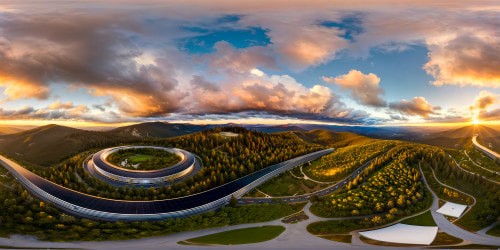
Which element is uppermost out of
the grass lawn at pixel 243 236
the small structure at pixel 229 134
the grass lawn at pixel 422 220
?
the small structure at pixel 229 134

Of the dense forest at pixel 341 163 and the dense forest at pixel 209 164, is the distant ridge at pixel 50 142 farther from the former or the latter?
the dense forest at pixel 341 163

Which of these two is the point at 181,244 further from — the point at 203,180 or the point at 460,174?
the point at 460,174

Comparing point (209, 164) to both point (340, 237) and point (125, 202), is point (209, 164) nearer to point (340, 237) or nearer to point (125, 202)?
point (125, 202)

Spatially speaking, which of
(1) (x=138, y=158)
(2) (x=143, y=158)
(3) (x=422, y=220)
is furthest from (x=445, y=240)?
(1) (x=138, y=158)

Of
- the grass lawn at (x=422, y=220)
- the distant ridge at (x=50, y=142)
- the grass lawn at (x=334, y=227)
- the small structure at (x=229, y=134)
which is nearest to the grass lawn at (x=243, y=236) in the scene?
the grass lawn at (x=334, y=227)

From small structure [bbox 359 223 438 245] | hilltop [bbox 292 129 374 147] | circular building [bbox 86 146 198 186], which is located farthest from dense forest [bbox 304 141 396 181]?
hilltop [bbox 292 129 374 147]

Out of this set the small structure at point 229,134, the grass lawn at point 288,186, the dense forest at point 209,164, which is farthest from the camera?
the small structure at point 229,134
